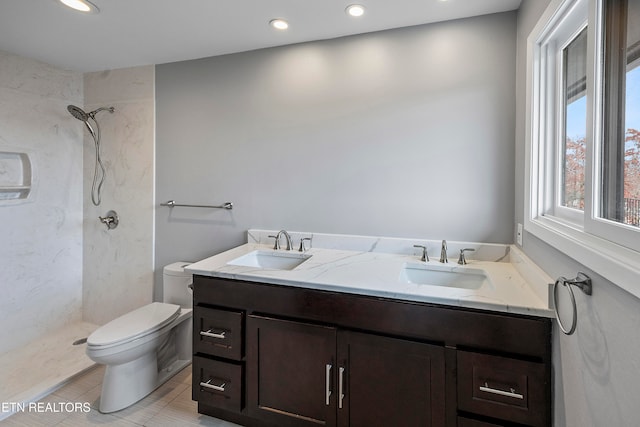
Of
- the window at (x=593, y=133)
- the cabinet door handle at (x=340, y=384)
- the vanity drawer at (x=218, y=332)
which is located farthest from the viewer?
the vanity drawer at (x=218, y=332)

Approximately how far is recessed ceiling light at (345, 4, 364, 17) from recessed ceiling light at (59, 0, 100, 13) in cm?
137

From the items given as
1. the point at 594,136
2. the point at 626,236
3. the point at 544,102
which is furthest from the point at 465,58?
the point at 626,236

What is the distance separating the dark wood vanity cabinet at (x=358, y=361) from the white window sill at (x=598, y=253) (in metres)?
0.34

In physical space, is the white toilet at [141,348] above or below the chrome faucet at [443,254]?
below

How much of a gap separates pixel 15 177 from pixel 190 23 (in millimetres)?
1830

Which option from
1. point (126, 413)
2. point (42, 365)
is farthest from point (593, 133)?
point (42, 365)

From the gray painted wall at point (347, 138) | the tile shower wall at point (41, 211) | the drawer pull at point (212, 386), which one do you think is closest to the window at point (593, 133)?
the gray painted wall at point (347, 138)

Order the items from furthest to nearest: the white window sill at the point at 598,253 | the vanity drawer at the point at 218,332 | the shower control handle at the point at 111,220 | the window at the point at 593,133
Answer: the shower control handle at the point at 111,220 < the vanity drawer at the point at 218,332 < the window at the point at 593,133 < the white window sill at the point at 598,253

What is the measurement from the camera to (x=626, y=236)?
767 millimetres

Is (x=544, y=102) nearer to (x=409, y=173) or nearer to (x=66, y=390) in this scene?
(x=409, y=173)

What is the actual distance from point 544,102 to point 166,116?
8.11 feet

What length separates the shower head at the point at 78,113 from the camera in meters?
2.42

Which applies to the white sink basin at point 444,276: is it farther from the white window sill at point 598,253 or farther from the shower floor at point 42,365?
the shower floor at point 42,365

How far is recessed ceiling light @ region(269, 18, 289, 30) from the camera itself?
1807 mm
